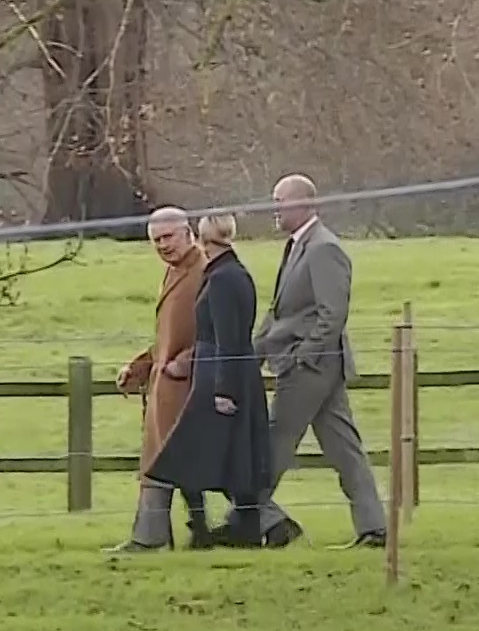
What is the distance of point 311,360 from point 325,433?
1.31 feet

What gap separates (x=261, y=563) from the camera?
779 centimetres

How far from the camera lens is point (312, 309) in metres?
7.91

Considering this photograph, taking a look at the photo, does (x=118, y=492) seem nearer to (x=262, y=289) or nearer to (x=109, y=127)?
(x=109, y=127)

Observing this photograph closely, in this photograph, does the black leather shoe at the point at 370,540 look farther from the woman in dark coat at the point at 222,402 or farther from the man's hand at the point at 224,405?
the man's hand at the point at 224,405

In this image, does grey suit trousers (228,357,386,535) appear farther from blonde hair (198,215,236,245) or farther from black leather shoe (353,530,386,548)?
blonde hair (198,215,236,245)

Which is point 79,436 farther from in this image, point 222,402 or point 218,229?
point 218,229

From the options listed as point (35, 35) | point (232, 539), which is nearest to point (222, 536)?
point (232, 539)

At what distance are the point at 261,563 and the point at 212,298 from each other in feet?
3.58

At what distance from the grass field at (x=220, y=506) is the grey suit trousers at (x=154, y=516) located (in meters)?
0.19

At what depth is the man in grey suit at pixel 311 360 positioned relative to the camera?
25.8 feet

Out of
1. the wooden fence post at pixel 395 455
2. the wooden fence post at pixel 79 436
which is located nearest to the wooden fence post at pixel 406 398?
the wooden fence post at pixel 395 455

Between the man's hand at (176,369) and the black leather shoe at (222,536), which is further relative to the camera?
the black leather shoe at (222,536)

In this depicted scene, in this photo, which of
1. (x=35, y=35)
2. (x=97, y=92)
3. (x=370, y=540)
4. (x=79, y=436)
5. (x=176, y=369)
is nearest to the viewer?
(x=176, y=369)

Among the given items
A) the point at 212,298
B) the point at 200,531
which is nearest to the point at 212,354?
the point at 212,298
